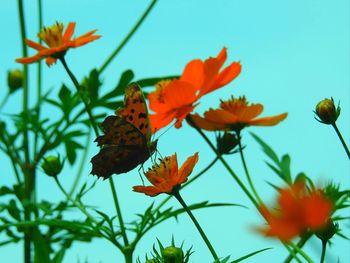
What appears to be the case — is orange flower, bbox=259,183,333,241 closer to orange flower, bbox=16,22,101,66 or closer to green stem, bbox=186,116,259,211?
green stem, bbox=186,116,259,211

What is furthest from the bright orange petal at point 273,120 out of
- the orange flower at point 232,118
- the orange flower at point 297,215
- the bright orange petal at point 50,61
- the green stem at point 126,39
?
the green stem at point 126,39

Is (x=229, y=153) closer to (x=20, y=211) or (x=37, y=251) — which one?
(x=37, y=251)

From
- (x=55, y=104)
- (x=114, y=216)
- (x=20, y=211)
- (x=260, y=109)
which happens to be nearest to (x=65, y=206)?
(x=20, y=211)

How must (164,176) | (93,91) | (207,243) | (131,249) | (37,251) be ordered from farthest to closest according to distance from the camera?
1. (93,91)
2. (131,249)
3. (37,251)
4. (164,176)
5. (207,243)

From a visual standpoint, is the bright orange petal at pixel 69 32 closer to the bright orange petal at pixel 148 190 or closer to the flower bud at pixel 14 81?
the bright orange petal at pixel 148 190

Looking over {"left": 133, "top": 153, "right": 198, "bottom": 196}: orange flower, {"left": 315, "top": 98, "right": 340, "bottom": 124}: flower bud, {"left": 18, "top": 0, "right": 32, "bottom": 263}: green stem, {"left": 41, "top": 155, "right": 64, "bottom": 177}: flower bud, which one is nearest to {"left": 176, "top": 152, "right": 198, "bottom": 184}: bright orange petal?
{"left": 133, "top": 153, "right": 198, "bottom": 196}: orange flower

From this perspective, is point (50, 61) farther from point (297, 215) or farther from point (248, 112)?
point (297, 215)
